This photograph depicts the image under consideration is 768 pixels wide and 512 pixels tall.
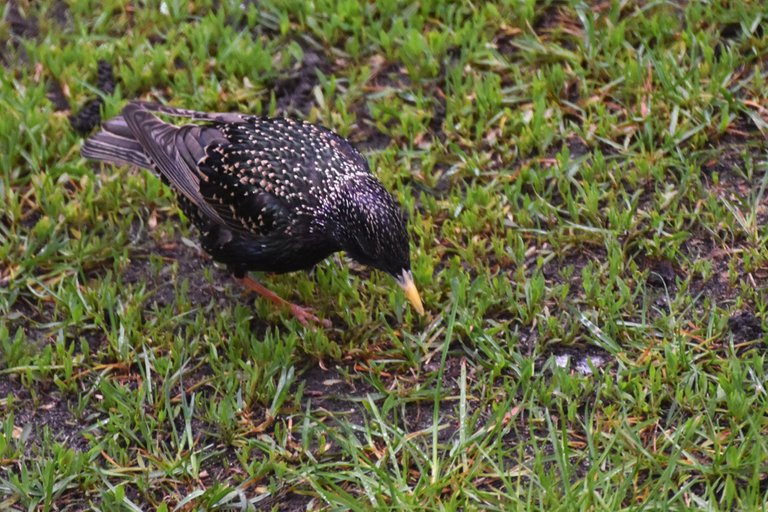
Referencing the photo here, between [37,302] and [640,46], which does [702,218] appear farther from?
[37,302]

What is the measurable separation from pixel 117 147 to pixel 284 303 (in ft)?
4.09

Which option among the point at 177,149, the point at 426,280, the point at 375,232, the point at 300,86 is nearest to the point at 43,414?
the point at 177,149

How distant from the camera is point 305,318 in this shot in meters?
5.17

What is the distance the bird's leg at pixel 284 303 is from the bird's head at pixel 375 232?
400mm

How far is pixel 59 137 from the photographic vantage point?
243 inches

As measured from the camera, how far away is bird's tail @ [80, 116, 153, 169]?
18.4 feet

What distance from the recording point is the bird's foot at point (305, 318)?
516cm

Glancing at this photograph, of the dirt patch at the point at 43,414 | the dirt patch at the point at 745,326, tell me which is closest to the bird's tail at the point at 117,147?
the dirt patch at the point at 43,414

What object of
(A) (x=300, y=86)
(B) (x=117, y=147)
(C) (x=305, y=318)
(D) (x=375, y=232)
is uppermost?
(D) (x=375, y=232)

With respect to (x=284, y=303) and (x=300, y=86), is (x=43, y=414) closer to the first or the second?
(x=284, y=303)

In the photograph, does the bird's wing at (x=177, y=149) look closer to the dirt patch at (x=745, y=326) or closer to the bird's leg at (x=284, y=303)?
the bird's leg at (x=284, y=303)

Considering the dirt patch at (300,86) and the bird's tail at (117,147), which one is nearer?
the bird's tail at (117,147)

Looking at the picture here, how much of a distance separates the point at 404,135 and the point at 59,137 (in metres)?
1.91

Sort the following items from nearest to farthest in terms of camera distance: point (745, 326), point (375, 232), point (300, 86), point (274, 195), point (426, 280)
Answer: point (375, 232)
point (745, 326)
point (274, 195)
point (426, 280)
point (300, 86)
